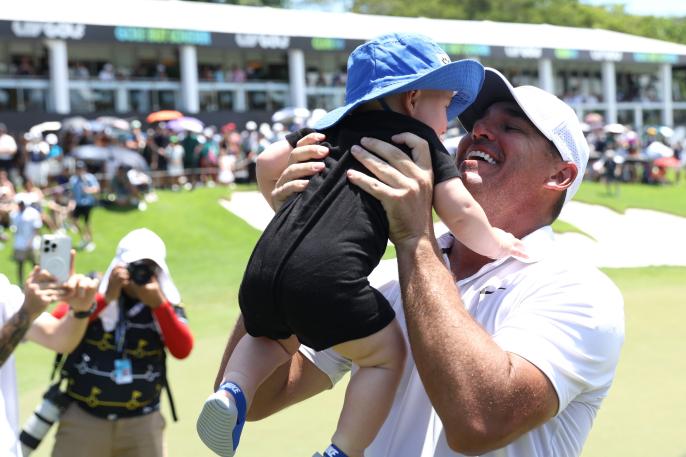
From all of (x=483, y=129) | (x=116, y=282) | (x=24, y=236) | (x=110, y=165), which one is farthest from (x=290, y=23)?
(x=483, y=129)

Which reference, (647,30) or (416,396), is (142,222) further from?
(647,30)

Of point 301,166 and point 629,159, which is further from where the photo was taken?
point 629,159

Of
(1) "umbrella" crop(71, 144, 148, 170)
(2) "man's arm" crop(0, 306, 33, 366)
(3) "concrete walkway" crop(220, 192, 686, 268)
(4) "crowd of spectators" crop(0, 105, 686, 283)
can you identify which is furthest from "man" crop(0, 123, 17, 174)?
Result: (2) "man's arm" crop(0, 306, 33, 366)

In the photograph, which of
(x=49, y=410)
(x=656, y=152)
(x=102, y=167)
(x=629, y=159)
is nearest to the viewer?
(x=49, y=410)

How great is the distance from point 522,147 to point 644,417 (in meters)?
6.31

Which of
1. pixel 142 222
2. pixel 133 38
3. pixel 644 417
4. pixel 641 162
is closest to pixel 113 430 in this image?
pixel 644 417

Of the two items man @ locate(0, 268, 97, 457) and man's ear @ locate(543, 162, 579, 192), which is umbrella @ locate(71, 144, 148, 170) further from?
man's ear @ locate(543, 162, 579, 192)

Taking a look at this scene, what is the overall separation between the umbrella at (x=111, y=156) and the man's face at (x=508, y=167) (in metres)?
18.6

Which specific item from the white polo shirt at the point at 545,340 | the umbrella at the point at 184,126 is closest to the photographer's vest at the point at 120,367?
the white polo shirt at the point at 545,340

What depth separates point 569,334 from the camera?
106 inches

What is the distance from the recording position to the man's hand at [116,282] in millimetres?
5941

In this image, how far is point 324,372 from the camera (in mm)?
3426

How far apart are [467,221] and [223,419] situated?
93 centimetres

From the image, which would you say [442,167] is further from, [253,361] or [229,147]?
[229,147]
